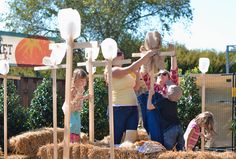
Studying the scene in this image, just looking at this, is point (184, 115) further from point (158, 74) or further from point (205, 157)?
point (205, 157)

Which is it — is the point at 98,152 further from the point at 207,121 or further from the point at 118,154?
the point at 207,121

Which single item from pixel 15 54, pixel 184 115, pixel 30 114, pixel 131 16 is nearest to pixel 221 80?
pixel 184 115

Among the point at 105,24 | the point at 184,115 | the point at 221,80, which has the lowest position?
the point at 184,115

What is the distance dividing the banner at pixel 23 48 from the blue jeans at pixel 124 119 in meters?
6.32

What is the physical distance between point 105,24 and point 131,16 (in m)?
1.16

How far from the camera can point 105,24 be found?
49.9ft

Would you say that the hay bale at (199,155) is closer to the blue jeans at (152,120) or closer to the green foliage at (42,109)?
the blue jeans at (152,120)

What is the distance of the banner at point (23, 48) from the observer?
36.6 feet

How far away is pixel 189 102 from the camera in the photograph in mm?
9531

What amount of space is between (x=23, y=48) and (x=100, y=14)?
3973 millimetres

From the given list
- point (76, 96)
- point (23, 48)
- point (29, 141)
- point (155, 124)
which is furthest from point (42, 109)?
point (155, 124)

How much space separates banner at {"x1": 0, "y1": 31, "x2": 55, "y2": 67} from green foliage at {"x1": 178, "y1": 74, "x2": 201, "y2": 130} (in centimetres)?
383

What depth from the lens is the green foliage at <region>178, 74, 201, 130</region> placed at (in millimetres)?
9461

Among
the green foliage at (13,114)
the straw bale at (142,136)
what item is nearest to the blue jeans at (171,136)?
the straw bale at (142,136)
